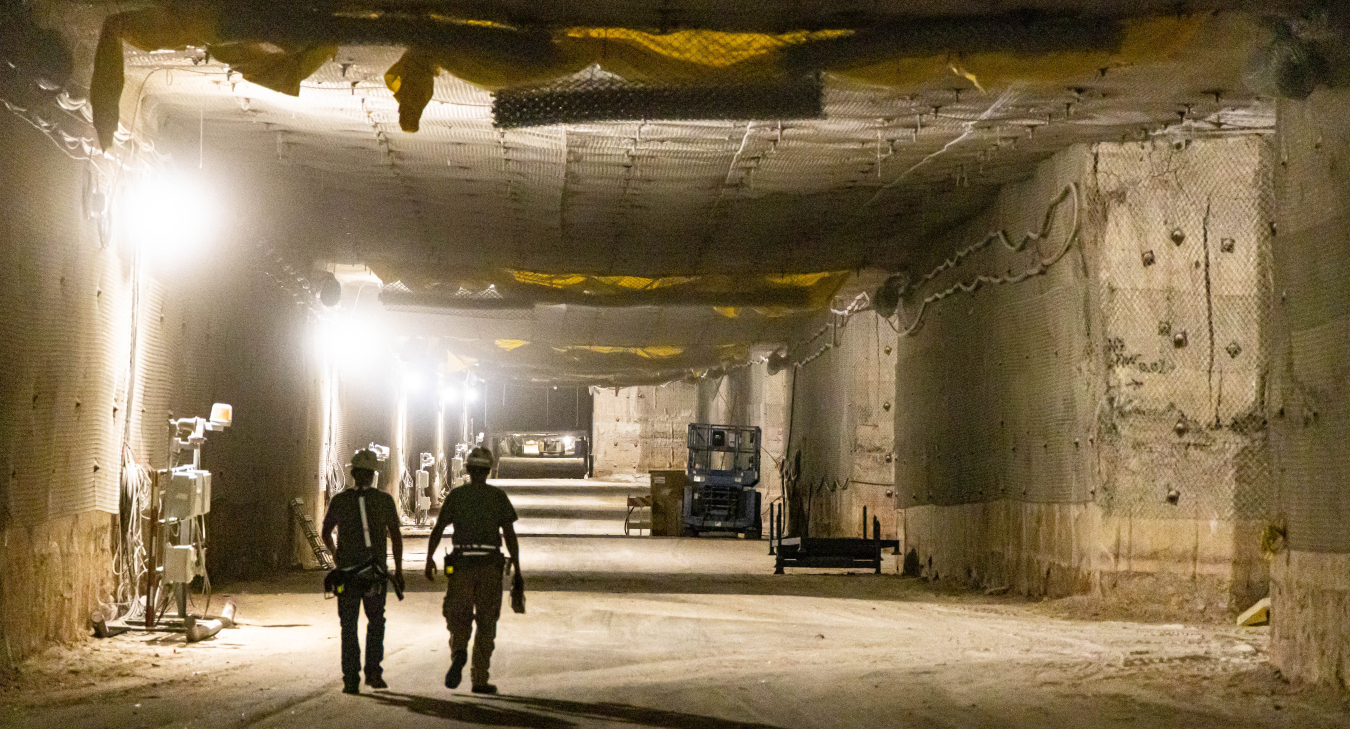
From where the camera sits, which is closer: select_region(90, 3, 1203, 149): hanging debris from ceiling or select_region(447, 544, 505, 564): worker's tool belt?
select_region(447, 544, 505, 564): worker's tool belt

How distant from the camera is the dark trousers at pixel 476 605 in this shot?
8.34m

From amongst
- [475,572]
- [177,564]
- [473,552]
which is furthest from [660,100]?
[177,564]

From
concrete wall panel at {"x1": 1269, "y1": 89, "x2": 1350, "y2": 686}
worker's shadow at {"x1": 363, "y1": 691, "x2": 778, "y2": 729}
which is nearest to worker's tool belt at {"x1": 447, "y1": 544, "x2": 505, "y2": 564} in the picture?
worker's shadow at {"x1": 363, "y1": 691, "x2": 778, "y2": 729}

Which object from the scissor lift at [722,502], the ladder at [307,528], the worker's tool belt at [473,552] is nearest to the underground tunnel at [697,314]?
the worker's tool belt at [473,552]

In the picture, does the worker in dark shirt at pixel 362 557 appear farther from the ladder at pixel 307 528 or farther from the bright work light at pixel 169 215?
the ladder at pixel 307 528

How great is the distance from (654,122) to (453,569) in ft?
17.2

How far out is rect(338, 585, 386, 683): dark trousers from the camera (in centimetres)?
843

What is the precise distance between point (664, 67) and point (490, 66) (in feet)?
4.17

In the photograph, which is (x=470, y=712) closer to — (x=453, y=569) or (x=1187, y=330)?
(x=453, y=569)

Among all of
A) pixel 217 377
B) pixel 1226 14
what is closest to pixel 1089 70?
pixel 1226 14

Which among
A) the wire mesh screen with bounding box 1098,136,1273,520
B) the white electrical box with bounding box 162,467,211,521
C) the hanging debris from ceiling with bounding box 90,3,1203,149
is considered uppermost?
the hanging debris from ceiling with bounding box 90,3,1203,149

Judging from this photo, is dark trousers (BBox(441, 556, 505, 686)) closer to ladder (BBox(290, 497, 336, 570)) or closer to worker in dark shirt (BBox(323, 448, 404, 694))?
worker in dark shirt (BBox(323, 448, 404, 694))

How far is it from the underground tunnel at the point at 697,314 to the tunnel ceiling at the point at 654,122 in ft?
0.16

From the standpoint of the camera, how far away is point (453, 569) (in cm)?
831
